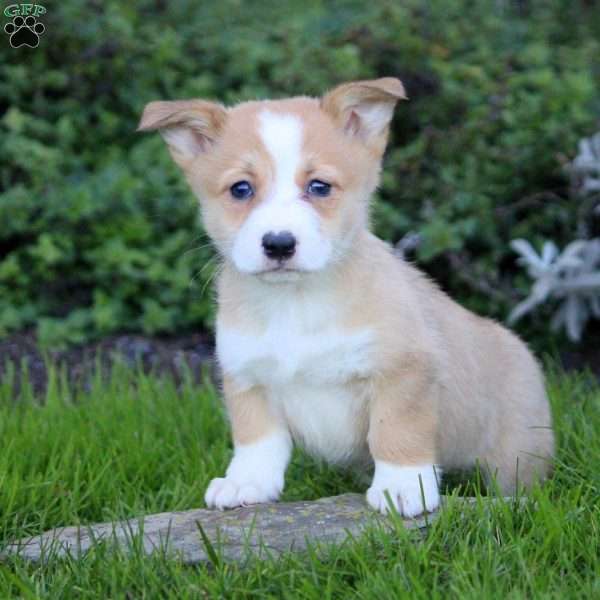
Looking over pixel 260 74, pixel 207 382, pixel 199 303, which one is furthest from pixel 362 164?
pixel 260 74

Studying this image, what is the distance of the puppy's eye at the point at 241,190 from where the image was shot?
3.58m

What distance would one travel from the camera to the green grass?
10.6 feet

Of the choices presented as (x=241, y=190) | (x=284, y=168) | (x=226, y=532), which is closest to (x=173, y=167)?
(x=241, y=190)

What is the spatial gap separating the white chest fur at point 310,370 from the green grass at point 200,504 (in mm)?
492

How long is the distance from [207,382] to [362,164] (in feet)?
6.88

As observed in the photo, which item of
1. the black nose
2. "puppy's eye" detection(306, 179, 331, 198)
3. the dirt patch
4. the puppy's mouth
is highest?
"puppy's eye" detection(306, 179, 331, 198)

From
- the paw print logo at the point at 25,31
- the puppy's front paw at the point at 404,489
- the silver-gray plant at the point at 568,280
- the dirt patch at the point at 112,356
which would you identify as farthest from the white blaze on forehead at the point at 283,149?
the paw print logo at the point at 25,31

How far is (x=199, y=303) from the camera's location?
6527 mm

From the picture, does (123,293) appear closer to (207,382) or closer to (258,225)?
(207,382)

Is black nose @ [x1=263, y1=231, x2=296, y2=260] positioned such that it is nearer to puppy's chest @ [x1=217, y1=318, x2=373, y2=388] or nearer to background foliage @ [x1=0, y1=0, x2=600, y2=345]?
puppy's chest @ [x1=217, y1=318, x2=373, y2=388]

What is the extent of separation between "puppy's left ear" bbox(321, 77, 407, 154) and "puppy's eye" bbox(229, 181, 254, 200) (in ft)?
1.43

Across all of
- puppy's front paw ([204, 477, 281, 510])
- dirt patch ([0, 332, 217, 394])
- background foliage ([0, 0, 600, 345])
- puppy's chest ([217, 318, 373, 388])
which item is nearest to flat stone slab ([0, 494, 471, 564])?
puppy's front paw ([204, 477, 281, 510])

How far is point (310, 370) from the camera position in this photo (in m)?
3.65

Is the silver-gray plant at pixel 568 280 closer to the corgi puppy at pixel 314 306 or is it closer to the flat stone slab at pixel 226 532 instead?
the corgi puppy at pixel 314 306
